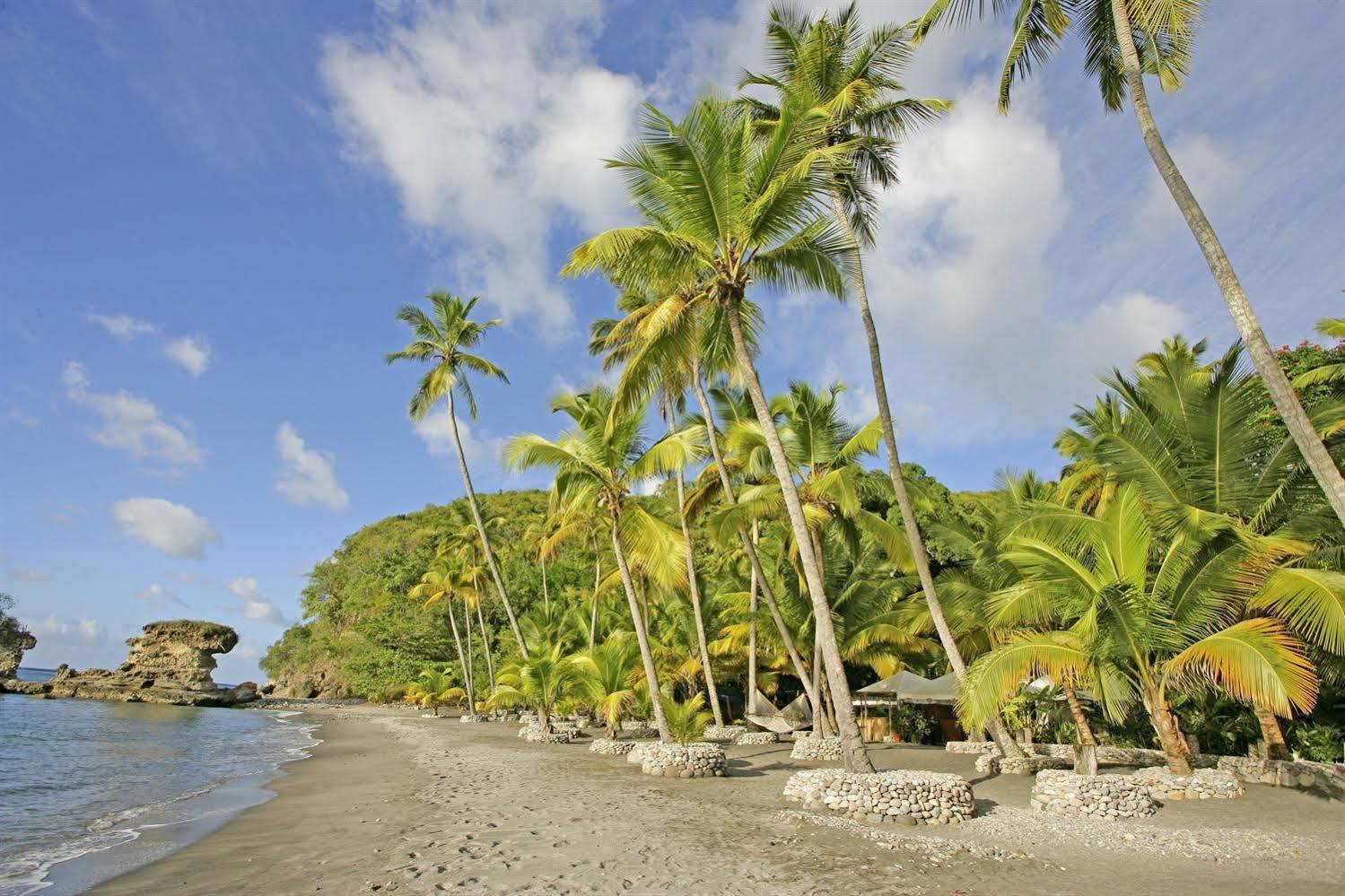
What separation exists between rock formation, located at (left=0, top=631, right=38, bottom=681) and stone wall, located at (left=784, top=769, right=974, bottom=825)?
73.6m

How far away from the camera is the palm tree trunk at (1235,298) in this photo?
262 inches

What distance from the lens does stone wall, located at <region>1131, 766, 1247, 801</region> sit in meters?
9.80

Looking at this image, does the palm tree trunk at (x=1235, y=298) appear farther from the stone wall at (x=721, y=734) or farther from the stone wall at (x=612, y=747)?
the stone wall at (x=721, y=734)

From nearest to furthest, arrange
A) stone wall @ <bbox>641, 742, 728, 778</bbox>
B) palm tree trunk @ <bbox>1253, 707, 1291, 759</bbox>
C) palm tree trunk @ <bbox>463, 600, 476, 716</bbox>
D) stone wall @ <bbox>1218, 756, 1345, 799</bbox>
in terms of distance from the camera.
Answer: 1. stone wall @ <bbox>1218, 756, 1345, 799</bbox>
2. palm tree trunk @ <bbox>1253, 707, 1291, 759</bbox>
3. stone wall @ <bbox>641, 742, 728, 778</bbox>
4. palm tree trunk @ <bbox>463, 600, 476, 716</bbox>

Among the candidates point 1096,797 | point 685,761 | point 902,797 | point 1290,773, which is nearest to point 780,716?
point 685,761

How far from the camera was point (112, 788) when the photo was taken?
46.4 ft

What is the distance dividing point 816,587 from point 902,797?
276 cm

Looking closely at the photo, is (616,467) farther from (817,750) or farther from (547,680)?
(547,680)

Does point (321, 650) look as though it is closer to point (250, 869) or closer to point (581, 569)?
point (581, 569)

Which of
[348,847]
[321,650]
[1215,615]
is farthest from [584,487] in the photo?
[321,650]

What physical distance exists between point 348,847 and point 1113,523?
10.9 meters

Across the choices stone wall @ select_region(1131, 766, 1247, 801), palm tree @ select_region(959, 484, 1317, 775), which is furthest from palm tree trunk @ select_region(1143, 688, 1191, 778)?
stone wall @ select_region(1131, 766, 1247, 801)

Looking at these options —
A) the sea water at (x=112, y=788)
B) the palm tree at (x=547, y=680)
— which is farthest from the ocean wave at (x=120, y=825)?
the palm tree at (x=547, y=680)

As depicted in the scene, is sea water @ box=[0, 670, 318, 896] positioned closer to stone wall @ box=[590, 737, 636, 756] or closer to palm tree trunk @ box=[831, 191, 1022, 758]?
stone wall @ box=[590, 737, 636, 756]
